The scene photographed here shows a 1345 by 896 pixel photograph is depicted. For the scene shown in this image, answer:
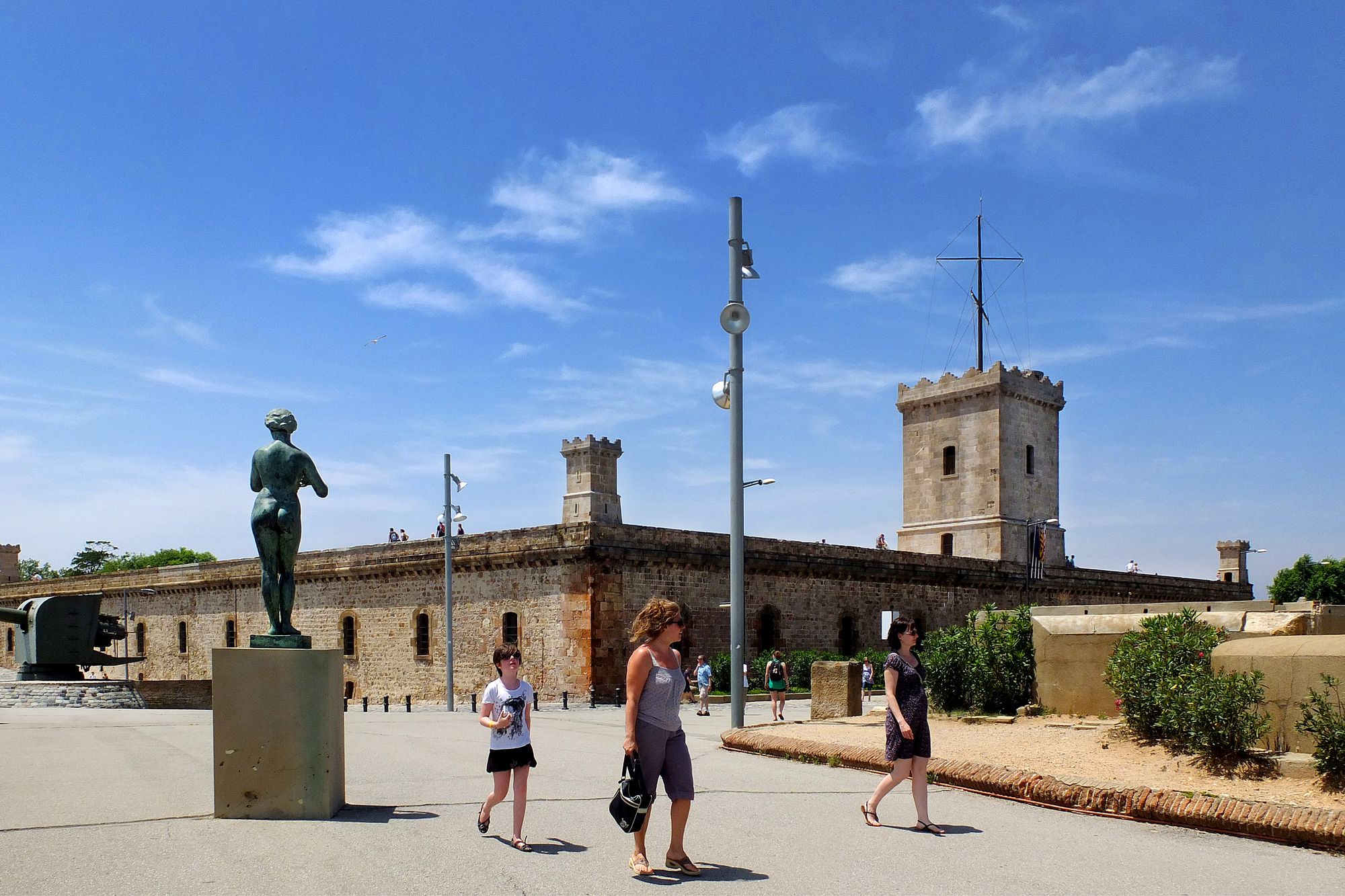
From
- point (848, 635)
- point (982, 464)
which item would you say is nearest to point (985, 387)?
point (982, 464)

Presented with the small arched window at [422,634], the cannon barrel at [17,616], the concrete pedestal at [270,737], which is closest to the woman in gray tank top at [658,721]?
the concrete pedestal at [270,737]

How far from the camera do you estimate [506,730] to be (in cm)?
694

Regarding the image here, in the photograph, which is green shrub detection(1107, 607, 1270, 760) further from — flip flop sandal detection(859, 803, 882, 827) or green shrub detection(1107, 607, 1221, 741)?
flip flop sandal detection(859, 803, 882, 827)

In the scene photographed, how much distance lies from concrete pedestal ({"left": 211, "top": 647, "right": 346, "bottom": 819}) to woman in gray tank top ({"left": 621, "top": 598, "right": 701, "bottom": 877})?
2.47 m

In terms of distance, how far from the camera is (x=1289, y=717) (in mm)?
9328

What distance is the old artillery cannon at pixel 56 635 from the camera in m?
24.3

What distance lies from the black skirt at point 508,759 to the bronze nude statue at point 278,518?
1840mm

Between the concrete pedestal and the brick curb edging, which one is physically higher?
the concrete pedestal

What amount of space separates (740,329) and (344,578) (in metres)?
23.8

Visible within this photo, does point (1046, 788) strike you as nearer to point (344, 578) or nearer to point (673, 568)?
point (673, 568)

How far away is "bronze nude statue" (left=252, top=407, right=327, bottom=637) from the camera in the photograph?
8.01 metres

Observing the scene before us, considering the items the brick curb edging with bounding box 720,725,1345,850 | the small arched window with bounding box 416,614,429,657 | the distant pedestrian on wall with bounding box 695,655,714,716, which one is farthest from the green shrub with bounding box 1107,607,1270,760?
the small arched window with bounding box 416,614,429,657

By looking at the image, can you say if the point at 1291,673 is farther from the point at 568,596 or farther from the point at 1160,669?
the point at 568,596

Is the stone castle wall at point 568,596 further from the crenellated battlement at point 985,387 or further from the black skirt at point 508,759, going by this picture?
the black skirt at point 508,759
